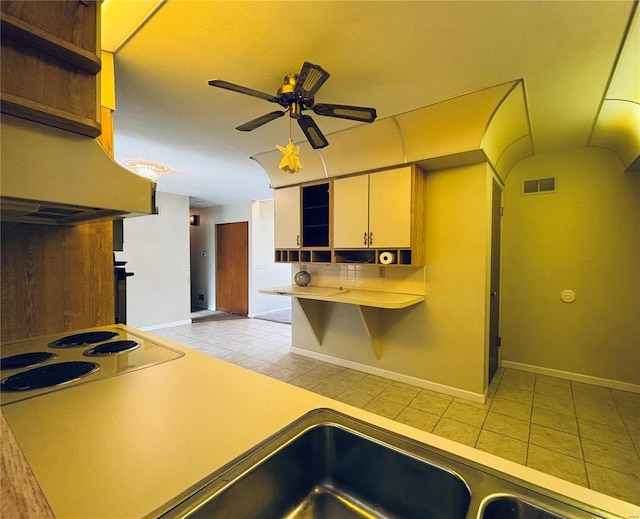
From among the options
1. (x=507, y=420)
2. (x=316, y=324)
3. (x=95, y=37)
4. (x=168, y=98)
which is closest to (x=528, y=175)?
(x=507, y=420)

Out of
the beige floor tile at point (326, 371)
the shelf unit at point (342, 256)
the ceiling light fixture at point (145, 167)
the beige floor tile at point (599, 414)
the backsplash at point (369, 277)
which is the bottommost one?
the beige floor tile at point (326, 371)

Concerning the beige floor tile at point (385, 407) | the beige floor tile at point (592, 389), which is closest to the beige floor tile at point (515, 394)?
the beige floor tile at point (592, 389)

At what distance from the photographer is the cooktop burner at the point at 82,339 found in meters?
1.37

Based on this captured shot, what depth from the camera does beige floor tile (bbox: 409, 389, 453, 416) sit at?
2.59 meters

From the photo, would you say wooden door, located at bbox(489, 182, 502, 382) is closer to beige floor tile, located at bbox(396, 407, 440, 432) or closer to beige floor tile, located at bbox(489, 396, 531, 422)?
beige floor tile, located at bbox(489, 396, 531, 422)

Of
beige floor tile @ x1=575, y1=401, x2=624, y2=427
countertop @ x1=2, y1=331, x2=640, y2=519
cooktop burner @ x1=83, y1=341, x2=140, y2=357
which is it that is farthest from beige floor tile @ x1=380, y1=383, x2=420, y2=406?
cooktop burner @ x1=83, y1=341, x2=140, y2=357

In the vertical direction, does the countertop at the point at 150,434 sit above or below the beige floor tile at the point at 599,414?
above

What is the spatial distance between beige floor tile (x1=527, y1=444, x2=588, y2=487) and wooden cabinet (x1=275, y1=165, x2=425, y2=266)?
5.30ft

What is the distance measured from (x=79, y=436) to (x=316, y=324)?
3.08 meters

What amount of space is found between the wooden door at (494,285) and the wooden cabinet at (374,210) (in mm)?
913

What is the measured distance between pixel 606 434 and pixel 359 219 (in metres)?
2.55

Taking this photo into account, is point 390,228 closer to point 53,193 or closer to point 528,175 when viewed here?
point 528,175

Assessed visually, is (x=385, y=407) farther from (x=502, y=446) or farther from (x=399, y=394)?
(x=502, y=446)

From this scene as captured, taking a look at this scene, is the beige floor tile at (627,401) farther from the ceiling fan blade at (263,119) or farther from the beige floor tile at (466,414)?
the ceiling fan blade at (263,119)
